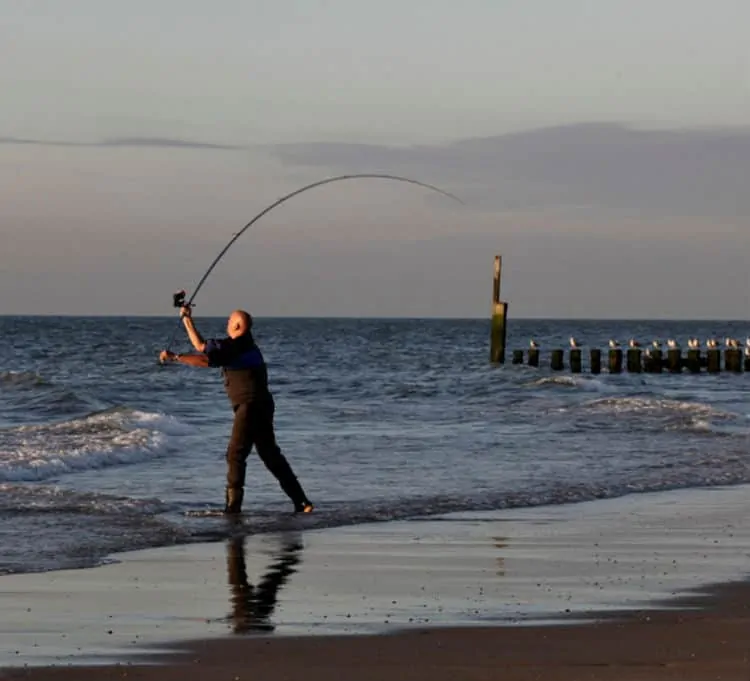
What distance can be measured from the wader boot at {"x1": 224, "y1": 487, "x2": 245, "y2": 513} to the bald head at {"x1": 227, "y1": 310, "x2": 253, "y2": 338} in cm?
125

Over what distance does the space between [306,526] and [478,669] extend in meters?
6.03

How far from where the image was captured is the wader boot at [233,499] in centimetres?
1395

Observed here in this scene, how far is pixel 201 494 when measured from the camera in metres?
15.9

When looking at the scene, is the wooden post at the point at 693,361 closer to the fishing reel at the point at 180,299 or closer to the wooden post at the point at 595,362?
the wooden post at the point at 595,362

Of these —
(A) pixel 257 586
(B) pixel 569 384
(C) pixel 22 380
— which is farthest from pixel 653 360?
(A) pixel 257 586

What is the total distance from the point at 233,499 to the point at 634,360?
44517mm

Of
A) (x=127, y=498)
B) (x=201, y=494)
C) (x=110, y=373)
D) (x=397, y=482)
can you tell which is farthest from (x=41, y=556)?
(x=110, y=373)

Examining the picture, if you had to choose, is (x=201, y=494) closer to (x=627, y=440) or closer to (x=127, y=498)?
(x=127, y=498)

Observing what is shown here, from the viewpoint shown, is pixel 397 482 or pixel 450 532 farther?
pixel 397 482

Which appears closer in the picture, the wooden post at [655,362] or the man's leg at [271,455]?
the man's leg at [271,455]

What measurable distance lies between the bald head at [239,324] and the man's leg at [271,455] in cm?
68

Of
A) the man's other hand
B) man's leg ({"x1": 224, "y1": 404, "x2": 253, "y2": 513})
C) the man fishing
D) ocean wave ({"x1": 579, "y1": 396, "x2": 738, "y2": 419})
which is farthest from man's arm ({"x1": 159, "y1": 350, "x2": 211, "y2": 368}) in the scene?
ocean wave ({"x1": 579, "y1": 396, "x2": 738, "y2": 419})

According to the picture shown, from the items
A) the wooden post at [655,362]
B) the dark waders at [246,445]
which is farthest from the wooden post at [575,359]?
the dark waders at [246,445]

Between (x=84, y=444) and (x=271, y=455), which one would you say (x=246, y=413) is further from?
(x=84, y=444)
